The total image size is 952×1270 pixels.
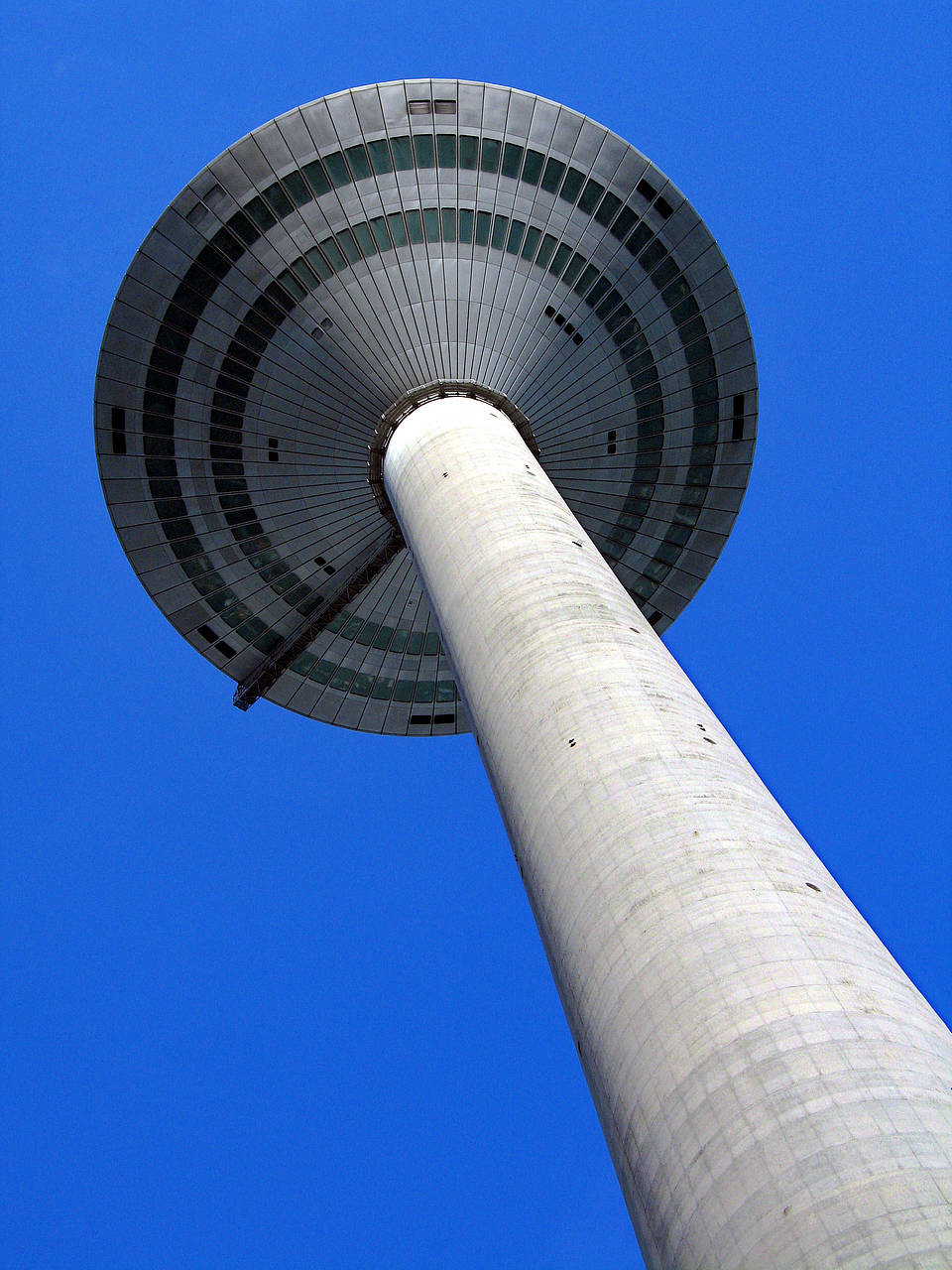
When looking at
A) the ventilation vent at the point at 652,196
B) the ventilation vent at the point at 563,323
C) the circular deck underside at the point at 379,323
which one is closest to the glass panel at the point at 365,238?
the circular deck underside at the point at 379,323

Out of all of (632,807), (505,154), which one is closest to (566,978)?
(632,807)

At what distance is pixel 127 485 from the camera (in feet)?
125

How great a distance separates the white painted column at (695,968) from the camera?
9.87 metres

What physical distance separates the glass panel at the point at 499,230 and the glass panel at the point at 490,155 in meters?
1.68

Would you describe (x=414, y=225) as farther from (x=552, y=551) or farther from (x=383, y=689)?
(x=383, y=689)

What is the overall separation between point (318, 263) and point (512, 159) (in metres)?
7.74

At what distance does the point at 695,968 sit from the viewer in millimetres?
12422

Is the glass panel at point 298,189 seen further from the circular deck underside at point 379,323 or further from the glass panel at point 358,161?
the glass panel at point 358,161

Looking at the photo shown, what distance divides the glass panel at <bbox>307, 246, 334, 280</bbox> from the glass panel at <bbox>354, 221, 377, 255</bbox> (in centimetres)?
138

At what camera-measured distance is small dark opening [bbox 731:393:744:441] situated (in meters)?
39.7

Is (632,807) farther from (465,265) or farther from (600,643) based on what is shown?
(465,265)

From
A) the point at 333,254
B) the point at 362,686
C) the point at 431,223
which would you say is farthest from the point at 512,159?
the point at 362,686

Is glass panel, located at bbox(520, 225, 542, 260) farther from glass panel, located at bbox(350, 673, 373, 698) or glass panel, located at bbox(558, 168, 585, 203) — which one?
glass panel, located at bbox(350, 673, 373, 698)

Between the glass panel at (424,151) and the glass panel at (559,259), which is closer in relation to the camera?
the glass panel at (424,151)
